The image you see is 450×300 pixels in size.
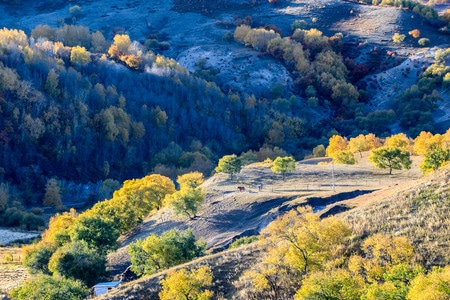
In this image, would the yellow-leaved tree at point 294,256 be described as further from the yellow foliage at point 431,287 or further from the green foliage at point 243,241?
the green foliage at point 243,241

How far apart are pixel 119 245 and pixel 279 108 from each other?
92877 mm

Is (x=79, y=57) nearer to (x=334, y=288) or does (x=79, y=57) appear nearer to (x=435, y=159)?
(x=435, y=159)

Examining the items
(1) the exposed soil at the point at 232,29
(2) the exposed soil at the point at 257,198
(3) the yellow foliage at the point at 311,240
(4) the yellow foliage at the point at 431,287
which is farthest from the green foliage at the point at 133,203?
(1) the exposed soil at the point at 232,29

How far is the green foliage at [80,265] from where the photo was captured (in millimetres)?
56000

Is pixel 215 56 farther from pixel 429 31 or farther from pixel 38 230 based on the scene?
pixel 38 230

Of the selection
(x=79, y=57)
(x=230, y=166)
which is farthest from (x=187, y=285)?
(x=79, y=57)

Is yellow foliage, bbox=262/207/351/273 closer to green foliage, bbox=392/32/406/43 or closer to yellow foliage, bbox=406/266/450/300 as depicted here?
yellow foliage, bbox=406/266/450/300

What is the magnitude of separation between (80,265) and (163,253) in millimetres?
8454

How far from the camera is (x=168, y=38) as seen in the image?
188m

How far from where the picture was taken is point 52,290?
47.4 metres

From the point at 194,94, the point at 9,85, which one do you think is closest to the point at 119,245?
the point at 9,85

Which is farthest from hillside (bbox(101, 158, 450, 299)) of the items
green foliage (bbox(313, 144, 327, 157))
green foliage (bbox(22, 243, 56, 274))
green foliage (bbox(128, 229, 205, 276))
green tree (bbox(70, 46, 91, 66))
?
green tree (bbox(70, 46, 91, 66))

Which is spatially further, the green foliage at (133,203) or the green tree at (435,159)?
the green foliage at (133,203)

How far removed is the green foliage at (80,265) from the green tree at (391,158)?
3677cm
